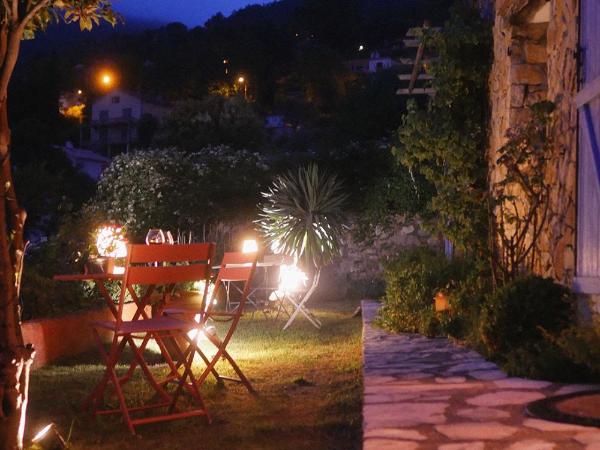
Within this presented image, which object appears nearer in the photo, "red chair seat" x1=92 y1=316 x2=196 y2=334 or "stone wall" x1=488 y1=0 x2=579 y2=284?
"red chair seat" x1=92 y1=316 x2=196 y2=334

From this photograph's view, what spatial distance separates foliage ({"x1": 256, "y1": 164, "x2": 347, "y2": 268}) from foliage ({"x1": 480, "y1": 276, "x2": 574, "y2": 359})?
226 inches

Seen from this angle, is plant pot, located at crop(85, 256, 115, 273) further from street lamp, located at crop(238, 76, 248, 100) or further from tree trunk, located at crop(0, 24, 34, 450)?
street lamp, located at crop(238, 76, 248, 100)

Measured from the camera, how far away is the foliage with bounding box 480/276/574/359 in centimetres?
486

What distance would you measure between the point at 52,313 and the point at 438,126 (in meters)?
4.26

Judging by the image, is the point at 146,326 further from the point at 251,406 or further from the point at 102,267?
the point at 102,267

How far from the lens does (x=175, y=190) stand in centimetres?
1335

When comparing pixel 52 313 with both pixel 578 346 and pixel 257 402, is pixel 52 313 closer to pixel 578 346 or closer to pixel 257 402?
pixel 257 402

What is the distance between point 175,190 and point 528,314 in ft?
30.7

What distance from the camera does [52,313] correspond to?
6633mm

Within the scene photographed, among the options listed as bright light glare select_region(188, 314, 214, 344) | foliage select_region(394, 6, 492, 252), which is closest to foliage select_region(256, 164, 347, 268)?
foliage select_region(394, 6, 492, 252)

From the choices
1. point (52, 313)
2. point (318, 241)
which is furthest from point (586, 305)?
point (318, 241)

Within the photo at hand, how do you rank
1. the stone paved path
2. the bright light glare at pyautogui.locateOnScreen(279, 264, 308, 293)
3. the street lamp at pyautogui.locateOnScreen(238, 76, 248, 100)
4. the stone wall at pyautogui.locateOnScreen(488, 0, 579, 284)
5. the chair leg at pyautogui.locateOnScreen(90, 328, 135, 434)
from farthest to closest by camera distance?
the street lamp at pyautogui.locateOnScreen(238, 76, 248, 100)
the bright light glare at pyautogui.locateOnScreen(279, 264, 308, 293)
the stone wall at pyautogui.locateOnScreen(488, 0, 579, 284)
the chair leg at pyautogui.locateOnScreen(90, 328, 135, 434)
the stone paved path

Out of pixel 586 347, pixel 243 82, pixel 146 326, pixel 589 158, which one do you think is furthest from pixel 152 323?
pixel 243 82

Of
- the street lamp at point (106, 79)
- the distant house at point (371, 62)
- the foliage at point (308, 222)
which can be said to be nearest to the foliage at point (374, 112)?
the foliage at point (308, 222)
